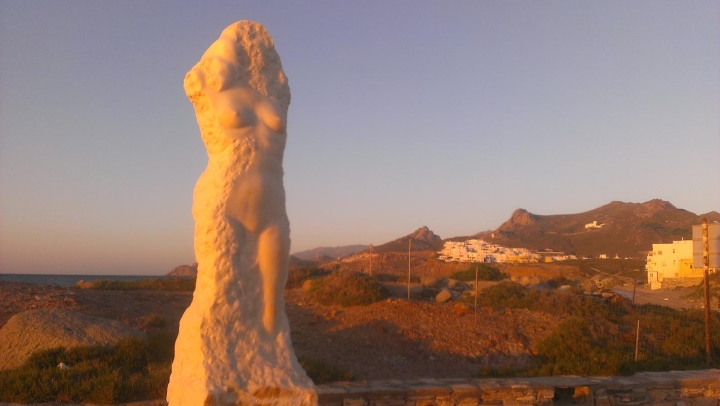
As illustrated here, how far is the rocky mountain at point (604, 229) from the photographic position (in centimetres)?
5969

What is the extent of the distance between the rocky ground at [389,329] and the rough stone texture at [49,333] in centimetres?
218

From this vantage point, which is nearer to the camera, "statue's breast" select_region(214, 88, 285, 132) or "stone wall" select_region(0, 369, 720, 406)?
"statue's breast" select_region(214, 88, 285, 132)

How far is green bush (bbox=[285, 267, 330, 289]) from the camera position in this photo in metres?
19.6

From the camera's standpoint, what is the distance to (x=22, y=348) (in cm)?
812

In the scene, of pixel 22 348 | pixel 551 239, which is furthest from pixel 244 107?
pixel 551 239

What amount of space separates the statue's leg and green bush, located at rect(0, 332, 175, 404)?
10.3ft

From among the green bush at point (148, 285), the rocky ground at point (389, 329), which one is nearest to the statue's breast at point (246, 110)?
the rocky ground at point (389, 329)

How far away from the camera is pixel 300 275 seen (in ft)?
66.8

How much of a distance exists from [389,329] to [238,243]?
8295 mm

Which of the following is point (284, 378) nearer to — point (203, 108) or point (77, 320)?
point (203, 108)

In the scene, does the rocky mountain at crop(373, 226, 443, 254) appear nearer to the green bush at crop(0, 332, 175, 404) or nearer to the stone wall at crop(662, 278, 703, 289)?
the stone wall at crop(662, 278, 703, 289)

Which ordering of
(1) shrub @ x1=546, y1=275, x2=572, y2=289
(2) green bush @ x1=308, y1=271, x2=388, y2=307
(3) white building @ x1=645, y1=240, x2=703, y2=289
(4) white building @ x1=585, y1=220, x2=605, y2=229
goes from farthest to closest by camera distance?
(4) white building @ x1=585, y1=220, x2=605, y2=229, (3) white building @ x1=645, y1=240, x2=703, y2=289, (1) shrub @ x1=546, y1=275, x2=572, y2=289, (2) green bush @ x1=308, y1=271, x2=388, y2=307

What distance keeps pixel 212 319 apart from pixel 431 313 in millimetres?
9588

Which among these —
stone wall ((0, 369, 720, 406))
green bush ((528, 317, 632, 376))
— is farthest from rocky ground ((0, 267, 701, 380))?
stone wall ((0, 369, 720, 406))
